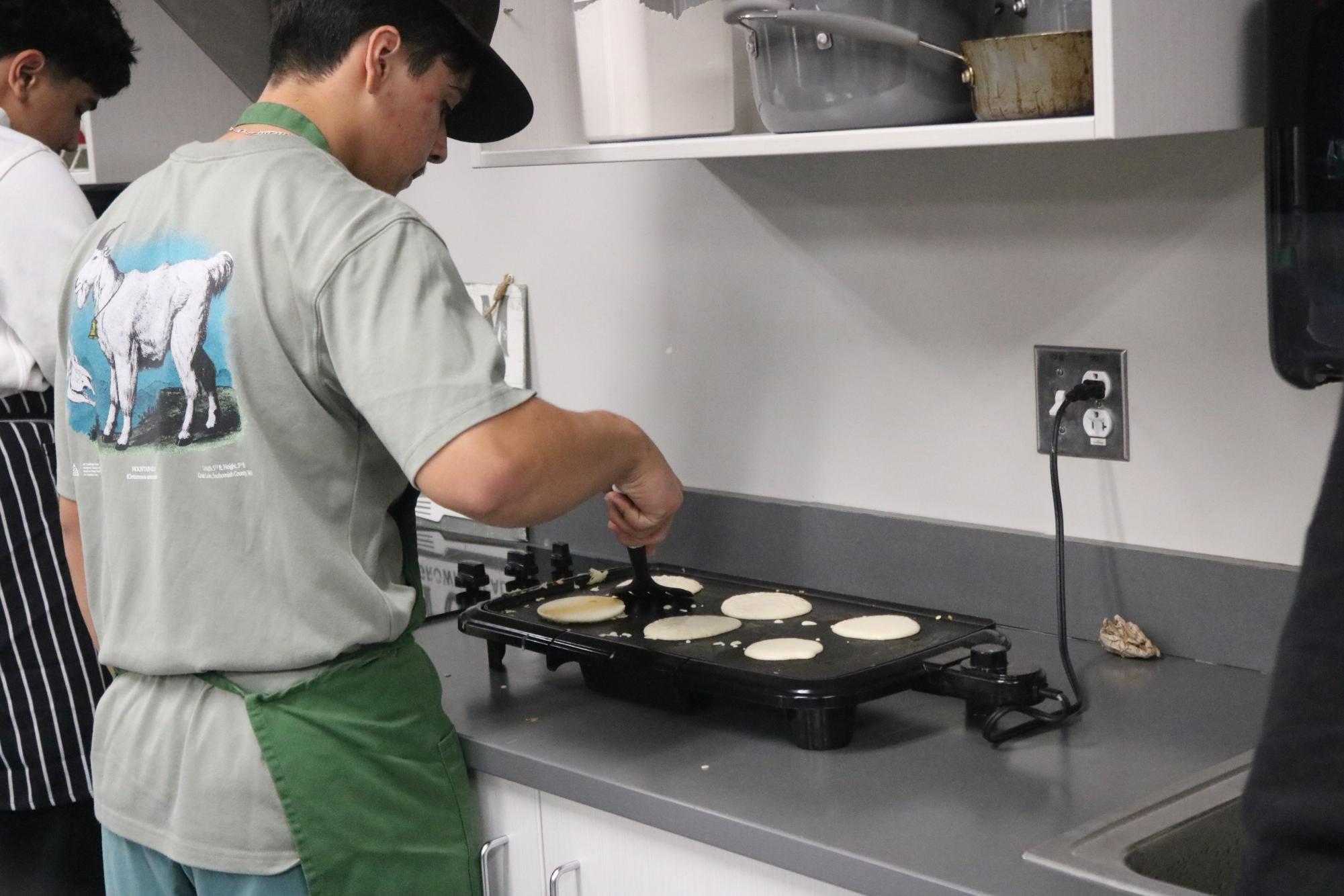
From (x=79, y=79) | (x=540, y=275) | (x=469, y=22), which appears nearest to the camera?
(x=469, y=22)

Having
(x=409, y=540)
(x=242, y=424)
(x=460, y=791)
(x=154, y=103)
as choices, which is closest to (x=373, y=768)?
(x=460, y=791)

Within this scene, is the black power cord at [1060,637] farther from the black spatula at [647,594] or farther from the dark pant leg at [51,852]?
the dark pant leg at [51,852]

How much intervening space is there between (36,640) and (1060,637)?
1.17 meters

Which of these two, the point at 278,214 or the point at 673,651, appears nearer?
the point at 278,214

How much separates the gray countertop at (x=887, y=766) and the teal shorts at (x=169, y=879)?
210 millimetres

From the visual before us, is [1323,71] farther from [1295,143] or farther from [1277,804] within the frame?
[1277,804]

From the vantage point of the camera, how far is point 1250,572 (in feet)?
4.49

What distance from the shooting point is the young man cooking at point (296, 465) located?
1076mm

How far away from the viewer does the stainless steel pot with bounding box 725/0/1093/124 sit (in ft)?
3.62

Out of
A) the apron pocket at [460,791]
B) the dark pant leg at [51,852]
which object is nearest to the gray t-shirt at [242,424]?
the apron pocket at [460,791]

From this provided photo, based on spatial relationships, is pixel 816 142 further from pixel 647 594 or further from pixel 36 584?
pixel 36 584

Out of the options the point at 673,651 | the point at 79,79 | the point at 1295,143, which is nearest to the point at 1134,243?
the point at 1295,143

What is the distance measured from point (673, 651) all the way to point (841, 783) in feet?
0.71

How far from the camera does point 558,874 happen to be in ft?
4.08
